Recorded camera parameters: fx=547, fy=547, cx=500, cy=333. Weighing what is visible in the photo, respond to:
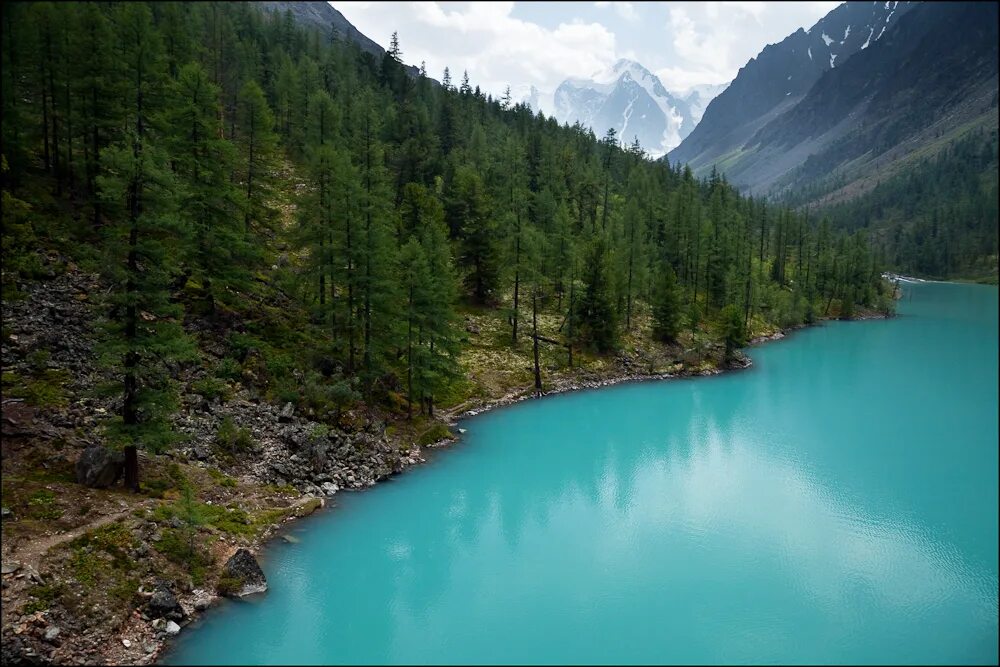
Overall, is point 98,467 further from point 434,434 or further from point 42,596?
point 434,434

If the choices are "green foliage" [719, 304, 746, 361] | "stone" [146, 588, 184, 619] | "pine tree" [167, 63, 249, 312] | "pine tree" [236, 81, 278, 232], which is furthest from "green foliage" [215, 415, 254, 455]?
"green foliage" [719, 304, 746, 361]

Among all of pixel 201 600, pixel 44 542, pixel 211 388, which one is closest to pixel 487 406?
pixel 211 388

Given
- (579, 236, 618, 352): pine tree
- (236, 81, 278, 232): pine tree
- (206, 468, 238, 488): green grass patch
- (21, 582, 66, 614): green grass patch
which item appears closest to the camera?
(21, 582, 66, 614): green grass patch

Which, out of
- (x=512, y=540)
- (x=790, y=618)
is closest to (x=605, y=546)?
(x=512, y=540)

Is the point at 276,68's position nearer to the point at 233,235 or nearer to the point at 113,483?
the point at 233,235

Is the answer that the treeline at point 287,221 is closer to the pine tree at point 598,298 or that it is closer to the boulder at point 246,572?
the pine tree at point 598,298

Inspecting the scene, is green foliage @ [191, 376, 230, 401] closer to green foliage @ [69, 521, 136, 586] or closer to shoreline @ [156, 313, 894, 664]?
shoreline @ [156, 313, 894, 664]

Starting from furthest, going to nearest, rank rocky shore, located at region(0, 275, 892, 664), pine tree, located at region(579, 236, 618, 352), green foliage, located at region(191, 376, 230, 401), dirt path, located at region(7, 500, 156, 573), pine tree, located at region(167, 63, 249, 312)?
pine tree, located at region(579, 236, 618, 352) < pine tree, located at region(167, 63, 249, 312) < green foliage, located at region(191, 376, 230, 401) < dirt path, located at region(7, 500, 156, 573) < rocky shore, located at region(0, 275, 892, 664)
